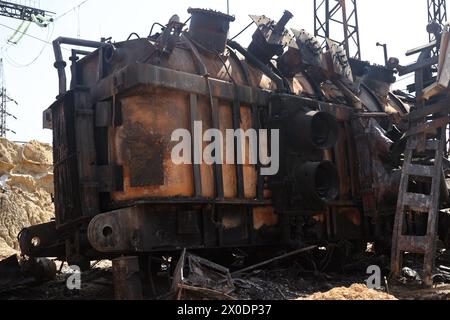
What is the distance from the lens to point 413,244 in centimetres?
620

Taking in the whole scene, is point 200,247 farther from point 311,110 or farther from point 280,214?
point 311,110

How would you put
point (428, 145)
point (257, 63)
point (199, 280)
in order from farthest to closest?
point (257, 63), point (428, 145), point (199, 280)

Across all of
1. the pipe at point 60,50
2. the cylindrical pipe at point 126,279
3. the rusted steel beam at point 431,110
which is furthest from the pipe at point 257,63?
the cylindrical pipe at point 126,279

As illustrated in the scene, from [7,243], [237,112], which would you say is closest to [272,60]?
[237,112]

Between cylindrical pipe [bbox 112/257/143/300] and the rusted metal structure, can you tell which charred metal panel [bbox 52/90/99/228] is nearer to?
the rusted metal structure

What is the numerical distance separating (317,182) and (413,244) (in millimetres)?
1503

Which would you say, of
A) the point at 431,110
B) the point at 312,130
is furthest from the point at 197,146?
the point at 431,110

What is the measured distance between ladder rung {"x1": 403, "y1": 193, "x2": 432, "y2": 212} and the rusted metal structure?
0.97 meters

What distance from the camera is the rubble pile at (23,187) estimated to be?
49.1 ft

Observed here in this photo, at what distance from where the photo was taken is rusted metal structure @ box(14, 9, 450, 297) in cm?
567

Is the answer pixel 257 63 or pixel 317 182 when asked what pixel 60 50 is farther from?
pixel 317 182

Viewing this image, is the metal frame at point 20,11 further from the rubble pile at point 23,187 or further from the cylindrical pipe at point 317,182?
the cylindrical pipe at point 317,182

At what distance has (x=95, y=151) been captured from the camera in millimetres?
6172
